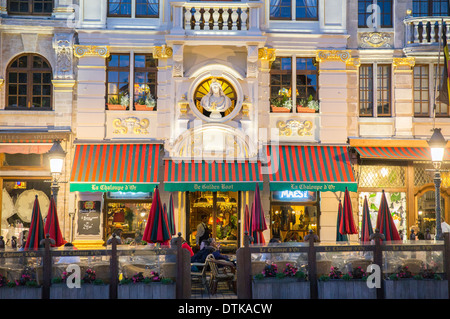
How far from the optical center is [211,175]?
2292 centimetres

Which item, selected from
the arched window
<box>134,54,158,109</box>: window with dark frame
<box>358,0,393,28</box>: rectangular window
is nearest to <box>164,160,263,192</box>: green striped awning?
<box>134,54,158,109</box>: window with dark frame

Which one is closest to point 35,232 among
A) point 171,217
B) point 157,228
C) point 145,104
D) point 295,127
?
point 157,228

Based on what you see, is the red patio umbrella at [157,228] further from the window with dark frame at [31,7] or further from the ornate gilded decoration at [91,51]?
the window with dark frame at [31,7]

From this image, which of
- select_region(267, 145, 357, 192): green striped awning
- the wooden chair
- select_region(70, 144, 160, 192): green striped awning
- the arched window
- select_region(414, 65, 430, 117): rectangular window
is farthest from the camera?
select_region(414, 65, 430, 117): rectangular window

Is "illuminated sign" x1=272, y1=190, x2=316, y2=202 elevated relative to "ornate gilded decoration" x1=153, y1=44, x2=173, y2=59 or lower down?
lower down

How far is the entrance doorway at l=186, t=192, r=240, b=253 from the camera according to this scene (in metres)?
23.8

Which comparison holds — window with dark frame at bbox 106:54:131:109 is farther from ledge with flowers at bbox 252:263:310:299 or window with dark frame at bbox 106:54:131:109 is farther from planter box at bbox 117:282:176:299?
ledge with flowers at bbox 252:263:310:299

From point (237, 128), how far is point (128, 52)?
450 centimetres

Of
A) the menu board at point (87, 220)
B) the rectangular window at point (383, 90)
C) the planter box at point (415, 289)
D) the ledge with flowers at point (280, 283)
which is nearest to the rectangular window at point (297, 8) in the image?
the rectangular window at point (383, 90)

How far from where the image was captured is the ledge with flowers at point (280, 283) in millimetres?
15500

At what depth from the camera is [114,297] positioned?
15.4 m

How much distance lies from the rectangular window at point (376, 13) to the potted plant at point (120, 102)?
8.42 meters

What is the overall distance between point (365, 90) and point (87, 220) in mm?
10441

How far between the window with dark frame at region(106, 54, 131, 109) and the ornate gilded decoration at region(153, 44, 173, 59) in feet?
3.30
